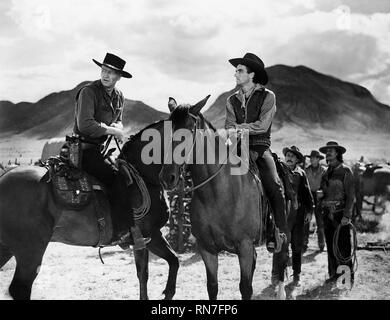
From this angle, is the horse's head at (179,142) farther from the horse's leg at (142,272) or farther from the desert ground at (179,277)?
the desert ground at (179,277)

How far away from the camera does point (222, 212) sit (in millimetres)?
5367

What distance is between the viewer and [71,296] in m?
7.47

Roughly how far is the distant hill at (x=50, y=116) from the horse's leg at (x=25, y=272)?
55.1 meters

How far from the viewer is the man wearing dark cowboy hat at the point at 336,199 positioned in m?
8.12

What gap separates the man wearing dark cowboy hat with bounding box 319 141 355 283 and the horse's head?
13.6 ft

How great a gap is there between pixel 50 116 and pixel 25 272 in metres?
76.8

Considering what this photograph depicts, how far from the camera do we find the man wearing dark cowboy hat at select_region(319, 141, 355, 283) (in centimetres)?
812

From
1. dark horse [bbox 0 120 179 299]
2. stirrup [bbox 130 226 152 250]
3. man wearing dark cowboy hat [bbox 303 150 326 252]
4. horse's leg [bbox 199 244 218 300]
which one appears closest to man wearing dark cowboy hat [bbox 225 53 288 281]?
horse's leg [bbox 199 244 218 300]

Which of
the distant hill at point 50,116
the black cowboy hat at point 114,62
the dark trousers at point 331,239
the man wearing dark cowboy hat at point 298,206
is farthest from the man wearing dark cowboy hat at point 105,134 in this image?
the distant hill at point 50,116

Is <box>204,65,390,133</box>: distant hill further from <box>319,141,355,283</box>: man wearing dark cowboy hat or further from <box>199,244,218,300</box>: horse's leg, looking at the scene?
<box>199,244,218,300</box>: horse's leg

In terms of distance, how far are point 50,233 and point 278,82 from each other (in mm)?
115223

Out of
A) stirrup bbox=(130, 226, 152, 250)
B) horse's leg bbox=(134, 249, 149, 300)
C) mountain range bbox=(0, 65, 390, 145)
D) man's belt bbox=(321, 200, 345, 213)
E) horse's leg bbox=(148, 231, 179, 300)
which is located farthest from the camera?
mountain range bbox=(0, 65, 390, 145)
